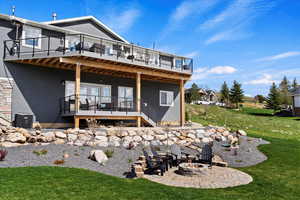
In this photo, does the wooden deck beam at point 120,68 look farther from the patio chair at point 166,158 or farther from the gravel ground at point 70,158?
the patio chair at point 166,158

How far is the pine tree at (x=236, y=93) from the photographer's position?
46125 mm

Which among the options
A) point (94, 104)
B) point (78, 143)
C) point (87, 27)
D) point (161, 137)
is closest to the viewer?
point (78, 143)

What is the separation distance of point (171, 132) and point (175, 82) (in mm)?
8091

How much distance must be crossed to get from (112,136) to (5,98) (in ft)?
21.5

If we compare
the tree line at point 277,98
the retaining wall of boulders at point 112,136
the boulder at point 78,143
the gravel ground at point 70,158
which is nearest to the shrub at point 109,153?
the gravel ground at point 70,158

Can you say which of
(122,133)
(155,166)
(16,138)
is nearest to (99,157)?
(155,166)

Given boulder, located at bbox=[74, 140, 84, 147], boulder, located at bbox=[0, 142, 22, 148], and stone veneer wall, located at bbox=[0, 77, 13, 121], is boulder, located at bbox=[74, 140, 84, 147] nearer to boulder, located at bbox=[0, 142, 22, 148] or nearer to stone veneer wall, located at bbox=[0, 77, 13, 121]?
boulder, located at bbox=[0, 142, 22, 148]

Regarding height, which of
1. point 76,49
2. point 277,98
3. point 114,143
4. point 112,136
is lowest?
point 114,143

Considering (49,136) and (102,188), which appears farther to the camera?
(49,136)

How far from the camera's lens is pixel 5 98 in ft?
41.9

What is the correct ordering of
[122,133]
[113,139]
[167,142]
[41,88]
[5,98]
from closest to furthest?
1. [113,139]
2. [122,133]
3. [167,142]
4. [5,98]
5. [41,88]

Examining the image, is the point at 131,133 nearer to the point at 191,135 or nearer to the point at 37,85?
the point at 191,135

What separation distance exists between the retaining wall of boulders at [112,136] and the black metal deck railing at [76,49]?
4554 mm

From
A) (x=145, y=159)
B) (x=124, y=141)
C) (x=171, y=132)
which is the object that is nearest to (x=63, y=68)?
(x=124, y=141)
